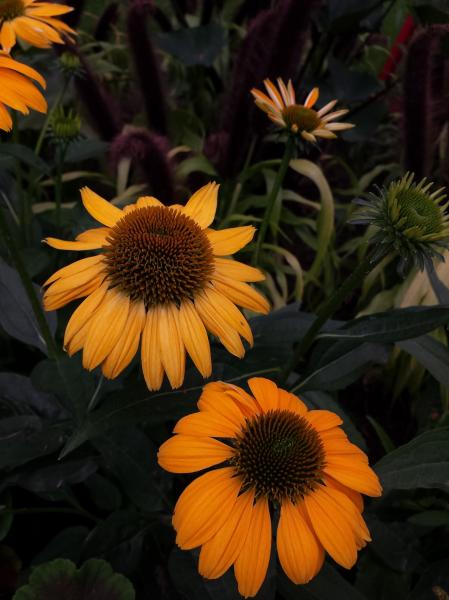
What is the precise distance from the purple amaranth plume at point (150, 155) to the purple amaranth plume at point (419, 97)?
0.47m

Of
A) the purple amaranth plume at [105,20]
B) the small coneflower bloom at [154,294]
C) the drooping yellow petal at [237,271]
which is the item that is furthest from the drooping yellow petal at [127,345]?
the purple amaranth plume at [105,20]

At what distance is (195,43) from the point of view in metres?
1.45

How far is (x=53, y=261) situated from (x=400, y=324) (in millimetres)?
648

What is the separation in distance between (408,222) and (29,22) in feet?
2.08

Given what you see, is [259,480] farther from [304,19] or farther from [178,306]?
[304,19]

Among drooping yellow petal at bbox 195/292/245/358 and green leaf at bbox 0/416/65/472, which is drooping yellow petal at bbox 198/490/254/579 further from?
green leaf at bbox 0/416/65/472

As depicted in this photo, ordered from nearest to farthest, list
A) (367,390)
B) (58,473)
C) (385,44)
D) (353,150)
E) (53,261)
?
(58,473) < (53,261) < (367,390) < (353,150) < (385,44)

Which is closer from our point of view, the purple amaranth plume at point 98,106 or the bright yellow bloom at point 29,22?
the bright yellow bloom at point 29,22

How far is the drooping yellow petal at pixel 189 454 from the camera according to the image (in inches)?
20.1

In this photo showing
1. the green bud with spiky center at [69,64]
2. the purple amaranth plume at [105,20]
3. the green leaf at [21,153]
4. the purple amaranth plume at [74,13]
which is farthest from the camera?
the purple amaranth plume at [105,20]

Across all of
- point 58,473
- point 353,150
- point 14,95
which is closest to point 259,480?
point 58,473

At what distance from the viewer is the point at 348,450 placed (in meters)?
0.57

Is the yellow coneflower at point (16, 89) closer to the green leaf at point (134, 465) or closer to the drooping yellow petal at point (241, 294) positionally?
the drooping yellow petal at point (241, 294)

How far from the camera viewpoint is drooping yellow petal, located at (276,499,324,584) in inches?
19.0
